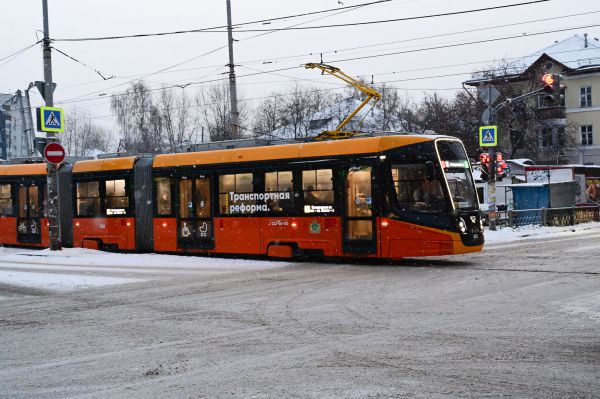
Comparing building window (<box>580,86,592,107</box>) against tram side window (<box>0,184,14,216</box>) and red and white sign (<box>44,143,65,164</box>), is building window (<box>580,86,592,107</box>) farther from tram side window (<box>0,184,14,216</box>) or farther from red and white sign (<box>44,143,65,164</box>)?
red and white sign (<box>44,143,65,164</box>)

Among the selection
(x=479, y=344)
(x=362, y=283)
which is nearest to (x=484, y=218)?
(x=362, y=283)

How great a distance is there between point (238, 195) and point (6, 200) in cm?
1147

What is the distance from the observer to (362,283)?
13.4m

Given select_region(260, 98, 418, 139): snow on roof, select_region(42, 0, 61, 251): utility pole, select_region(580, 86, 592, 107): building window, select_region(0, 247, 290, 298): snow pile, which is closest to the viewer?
select_region(0, 247, 290, 298): snow pile

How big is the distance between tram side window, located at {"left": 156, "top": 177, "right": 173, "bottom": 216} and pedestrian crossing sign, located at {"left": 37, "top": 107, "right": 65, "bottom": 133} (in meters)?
3.42

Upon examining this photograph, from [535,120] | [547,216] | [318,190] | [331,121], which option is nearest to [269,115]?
[331,121]

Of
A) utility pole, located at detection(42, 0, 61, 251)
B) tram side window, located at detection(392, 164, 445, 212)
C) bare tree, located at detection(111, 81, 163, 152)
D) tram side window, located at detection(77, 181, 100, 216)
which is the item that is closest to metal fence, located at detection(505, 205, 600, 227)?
tram side window, located at detection(392, 164, 445, 212)

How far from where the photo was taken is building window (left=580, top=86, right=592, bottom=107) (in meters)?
63.7

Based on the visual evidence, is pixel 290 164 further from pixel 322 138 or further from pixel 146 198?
pixel 146 198

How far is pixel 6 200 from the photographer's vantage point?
85.8ft

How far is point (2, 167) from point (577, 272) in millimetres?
21025

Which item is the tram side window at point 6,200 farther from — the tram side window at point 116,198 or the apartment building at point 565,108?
the apartment building at point 565,108

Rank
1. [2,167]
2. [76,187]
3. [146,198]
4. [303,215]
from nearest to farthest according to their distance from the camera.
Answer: [303,215], [146,198], [76,187], [2,167]

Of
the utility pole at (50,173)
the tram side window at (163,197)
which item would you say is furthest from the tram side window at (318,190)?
the utility pole at (50,173)
